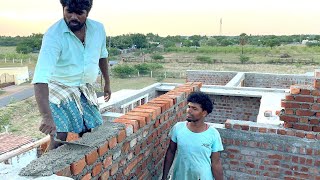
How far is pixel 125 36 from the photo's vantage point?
6650 cm

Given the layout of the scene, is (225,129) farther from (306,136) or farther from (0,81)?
(0,81)

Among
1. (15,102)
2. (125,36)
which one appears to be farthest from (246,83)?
(125,36)

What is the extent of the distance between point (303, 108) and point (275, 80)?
825 cm

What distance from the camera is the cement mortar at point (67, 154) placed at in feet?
5.89

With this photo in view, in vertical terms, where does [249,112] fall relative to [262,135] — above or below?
below

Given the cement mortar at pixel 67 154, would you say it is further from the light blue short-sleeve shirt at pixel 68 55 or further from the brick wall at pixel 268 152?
the brick wall at pixel 268 152

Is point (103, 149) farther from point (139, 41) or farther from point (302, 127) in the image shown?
point (139, 41)

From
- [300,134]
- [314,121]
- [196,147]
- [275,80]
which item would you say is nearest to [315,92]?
[314,121]

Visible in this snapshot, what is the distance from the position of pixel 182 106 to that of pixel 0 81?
3202 centimetres

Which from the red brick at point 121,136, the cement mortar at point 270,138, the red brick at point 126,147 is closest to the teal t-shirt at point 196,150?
the red brick at point 126,147

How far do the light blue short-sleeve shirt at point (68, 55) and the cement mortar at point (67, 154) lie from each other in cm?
44

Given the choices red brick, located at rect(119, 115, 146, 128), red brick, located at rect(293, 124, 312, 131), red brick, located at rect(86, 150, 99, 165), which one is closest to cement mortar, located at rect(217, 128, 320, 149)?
red brick, located at rect(293, 124, 312, 131)

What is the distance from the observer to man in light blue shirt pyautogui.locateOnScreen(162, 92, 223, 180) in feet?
9.72

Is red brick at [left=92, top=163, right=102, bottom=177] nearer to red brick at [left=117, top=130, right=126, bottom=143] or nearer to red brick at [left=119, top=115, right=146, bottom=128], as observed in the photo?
red brick at [left=117, top=130, right=126, bottom=143]
